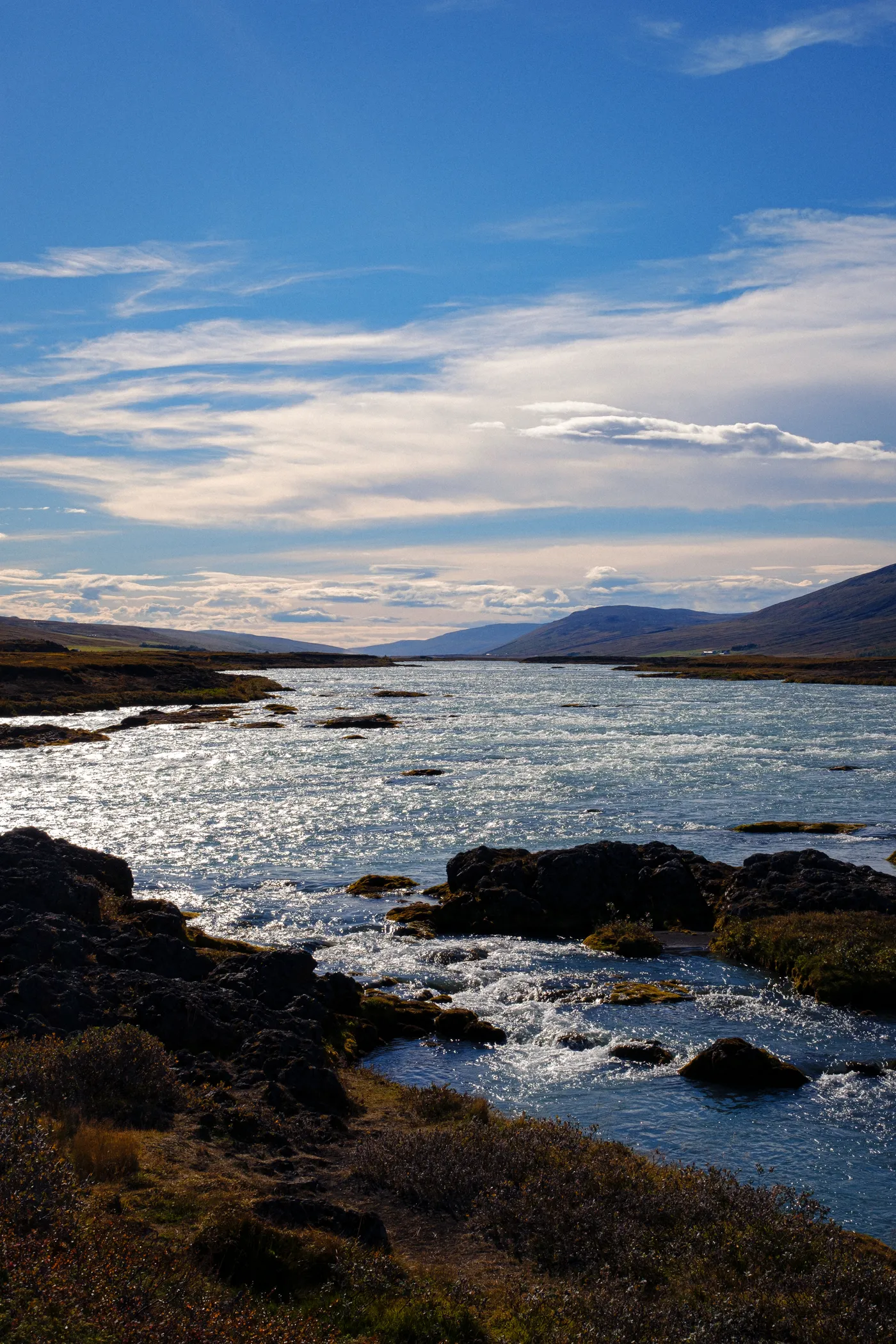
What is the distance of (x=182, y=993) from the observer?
751 inches

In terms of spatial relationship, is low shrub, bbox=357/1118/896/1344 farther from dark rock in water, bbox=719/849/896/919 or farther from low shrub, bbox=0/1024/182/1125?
dark rock in water, bbox=719/849/896/919

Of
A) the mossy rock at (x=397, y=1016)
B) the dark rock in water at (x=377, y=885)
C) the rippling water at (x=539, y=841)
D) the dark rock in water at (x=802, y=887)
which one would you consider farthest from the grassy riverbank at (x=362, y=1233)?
the dark rock in water at (x=377, y=885)

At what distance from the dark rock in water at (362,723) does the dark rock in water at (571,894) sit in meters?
64.5

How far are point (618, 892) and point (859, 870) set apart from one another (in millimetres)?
8619

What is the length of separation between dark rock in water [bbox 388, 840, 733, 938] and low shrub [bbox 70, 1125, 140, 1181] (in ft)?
60.9

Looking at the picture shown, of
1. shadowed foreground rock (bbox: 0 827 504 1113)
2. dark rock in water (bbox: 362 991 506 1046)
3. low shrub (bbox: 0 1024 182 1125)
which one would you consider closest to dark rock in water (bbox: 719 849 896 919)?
dark rock in water (bbox: 362 991 506 1046)

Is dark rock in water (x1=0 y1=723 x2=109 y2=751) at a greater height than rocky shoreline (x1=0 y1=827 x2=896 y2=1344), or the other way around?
dark rock in water (x1=0 y1=723 x2=109 y2=751)

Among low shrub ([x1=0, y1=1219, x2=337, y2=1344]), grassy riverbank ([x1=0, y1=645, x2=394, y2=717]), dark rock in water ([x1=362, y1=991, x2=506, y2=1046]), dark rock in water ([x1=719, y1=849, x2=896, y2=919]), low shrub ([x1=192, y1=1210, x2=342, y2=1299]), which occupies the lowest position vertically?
dark rock in water ([x1=362, y1=991, x2=506, y2=1046])

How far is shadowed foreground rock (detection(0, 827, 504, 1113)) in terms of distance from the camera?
17156 mm

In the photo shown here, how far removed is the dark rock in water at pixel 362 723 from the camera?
9844 cm

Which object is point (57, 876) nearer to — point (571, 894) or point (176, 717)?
point (571, 894)

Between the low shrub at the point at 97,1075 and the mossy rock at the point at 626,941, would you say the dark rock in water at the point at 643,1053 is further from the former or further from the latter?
the low shrub at the point at 97,1075

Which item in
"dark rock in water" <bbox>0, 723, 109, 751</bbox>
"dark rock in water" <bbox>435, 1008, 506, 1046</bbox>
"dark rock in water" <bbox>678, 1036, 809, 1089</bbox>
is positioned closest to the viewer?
"dark rock in water" <bbox>678, 1036, 809, 1089</bbox>

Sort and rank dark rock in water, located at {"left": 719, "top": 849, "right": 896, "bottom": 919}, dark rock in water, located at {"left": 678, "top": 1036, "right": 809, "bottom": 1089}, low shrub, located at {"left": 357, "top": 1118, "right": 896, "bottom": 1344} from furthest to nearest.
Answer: dark rock in water, located at {"left": 719, "top": 849, "right": 896, "bottom": 919} → dark rock in water, located at {"left": 678, "top": 1036, "right": 809, "bottom": 1089} → low shrub, located at {"left": 357, "top": 1118, "right": 896, "bottom": 1344}
